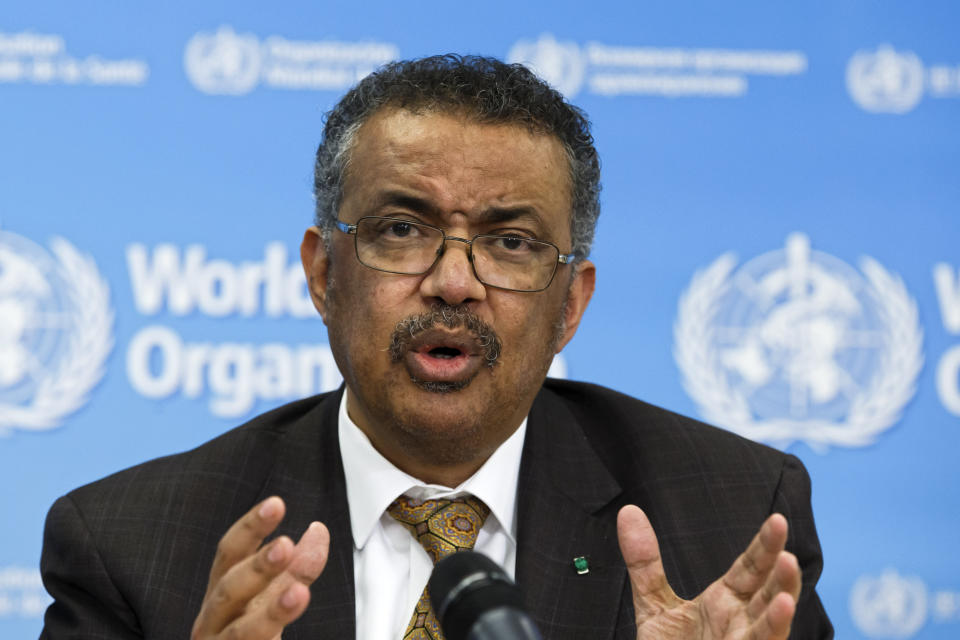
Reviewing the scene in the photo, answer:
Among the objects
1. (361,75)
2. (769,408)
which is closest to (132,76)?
(361,75)

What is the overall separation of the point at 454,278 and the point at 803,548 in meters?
1.13

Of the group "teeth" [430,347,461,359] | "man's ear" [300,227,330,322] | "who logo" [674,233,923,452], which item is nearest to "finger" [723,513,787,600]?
"teeth" [430,347,461,359]

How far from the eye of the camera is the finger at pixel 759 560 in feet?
5.79

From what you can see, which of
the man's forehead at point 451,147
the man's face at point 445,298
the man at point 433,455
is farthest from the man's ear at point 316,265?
the man's forehead at point 451,147

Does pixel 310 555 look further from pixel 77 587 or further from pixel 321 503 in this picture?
pixel 77 587

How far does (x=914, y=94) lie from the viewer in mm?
3705

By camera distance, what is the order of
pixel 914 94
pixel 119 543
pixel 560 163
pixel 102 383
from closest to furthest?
pixel 119 543 → pixel 560 163 → pixel 102 383 → pixel 914 94

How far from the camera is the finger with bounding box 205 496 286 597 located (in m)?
1.65

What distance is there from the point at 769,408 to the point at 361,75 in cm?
184

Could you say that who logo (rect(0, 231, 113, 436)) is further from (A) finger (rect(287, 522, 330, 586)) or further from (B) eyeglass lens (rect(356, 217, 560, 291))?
(A) finger (rect(287, 522, 330, 586))

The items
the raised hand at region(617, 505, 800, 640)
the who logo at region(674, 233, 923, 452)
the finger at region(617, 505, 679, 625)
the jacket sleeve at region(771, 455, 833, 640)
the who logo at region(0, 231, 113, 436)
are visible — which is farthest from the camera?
the who logo at region(674, 233, 923, 452)

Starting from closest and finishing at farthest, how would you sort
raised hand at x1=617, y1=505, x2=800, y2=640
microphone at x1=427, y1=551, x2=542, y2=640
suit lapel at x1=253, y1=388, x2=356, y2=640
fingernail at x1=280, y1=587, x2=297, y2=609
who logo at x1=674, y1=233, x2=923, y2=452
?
microphone at x1=427, y1=551, x2=542, y2=640, fingernail at x1=280, y1=587, x2=297, y2=609, raised hand at x1=617, y1=505, x2=800, y2=640, suit lapel at x1=253, y1=388, x2=356, y2=640, who logo at x1=674, y1=233, x2=923, y2=452

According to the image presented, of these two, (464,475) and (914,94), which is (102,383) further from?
(914,94)

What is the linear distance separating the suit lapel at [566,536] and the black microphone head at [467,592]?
2.83 feet
